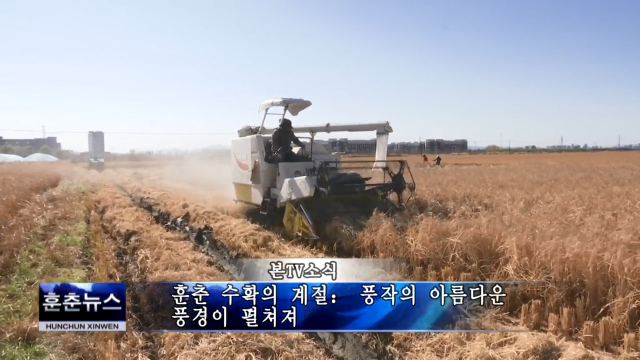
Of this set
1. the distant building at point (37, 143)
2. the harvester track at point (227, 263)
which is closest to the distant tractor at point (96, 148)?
the distant building at point (37, 143)

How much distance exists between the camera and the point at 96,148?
39469 mm

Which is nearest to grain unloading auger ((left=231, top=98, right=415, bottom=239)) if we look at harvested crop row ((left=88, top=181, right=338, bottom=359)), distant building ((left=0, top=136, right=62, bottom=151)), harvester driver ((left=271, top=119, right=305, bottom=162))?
harvester driver ((left=271, top=119, right=305, bottom=162))

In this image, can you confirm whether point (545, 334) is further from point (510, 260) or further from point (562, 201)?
point (562, 201)

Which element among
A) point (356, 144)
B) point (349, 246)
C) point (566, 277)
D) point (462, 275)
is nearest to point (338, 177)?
point (349, 246)

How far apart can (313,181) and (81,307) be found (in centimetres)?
471

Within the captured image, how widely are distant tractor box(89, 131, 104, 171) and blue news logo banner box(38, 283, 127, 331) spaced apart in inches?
1484

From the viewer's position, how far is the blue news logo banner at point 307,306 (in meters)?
4.07

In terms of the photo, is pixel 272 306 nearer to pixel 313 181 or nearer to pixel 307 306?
pixel 307 306

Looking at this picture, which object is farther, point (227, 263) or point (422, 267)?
point (227, 263)

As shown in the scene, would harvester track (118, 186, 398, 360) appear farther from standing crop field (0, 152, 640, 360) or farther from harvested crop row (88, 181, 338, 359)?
harvested crop row (88, 181, 338, 359)

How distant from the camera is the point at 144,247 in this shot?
7621 mm

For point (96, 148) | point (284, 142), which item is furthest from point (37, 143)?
point (284, 142)

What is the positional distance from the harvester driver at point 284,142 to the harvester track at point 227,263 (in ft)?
6.96

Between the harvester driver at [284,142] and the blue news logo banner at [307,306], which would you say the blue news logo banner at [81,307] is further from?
the harvester driver at [284,142]
